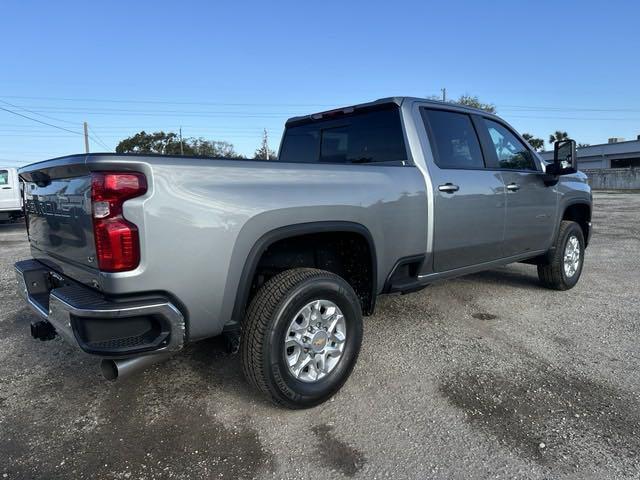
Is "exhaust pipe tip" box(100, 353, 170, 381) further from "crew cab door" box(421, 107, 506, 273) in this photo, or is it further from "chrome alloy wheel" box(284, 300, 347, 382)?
"crew cab door" box(421, 107, 506, 273)

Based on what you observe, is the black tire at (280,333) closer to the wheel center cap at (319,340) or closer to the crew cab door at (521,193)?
the wheel center cap at (319,340)

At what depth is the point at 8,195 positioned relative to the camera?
1384 cm

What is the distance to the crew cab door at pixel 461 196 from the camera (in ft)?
11.7

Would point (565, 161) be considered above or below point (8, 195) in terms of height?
above

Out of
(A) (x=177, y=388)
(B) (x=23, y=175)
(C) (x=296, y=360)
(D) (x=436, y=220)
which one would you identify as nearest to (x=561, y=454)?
(C) (x=296, y=360)

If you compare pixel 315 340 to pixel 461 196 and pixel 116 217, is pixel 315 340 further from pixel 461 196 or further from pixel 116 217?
pixel 461 196

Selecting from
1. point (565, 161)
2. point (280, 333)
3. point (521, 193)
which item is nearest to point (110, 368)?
point (280, 333)

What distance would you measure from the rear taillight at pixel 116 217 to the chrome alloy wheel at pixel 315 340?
3.20 ft

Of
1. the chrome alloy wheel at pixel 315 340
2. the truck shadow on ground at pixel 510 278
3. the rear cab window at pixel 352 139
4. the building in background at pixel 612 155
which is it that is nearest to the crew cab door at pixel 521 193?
the truck shadow on ground at pixel 510 278

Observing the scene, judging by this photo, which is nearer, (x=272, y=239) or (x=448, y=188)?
(x=272, y=239)

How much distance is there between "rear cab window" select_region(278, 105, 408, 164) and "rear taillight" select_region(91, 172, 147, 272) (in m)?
1.32

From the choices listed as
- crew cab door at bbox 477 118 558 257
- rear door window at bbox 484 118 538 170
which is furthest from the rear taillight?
rear door window at bbox 484 118 538 170

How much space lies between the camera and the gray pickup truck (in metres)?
2.13

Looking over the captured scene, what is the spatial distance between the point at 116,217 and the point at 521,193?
11.9ft
